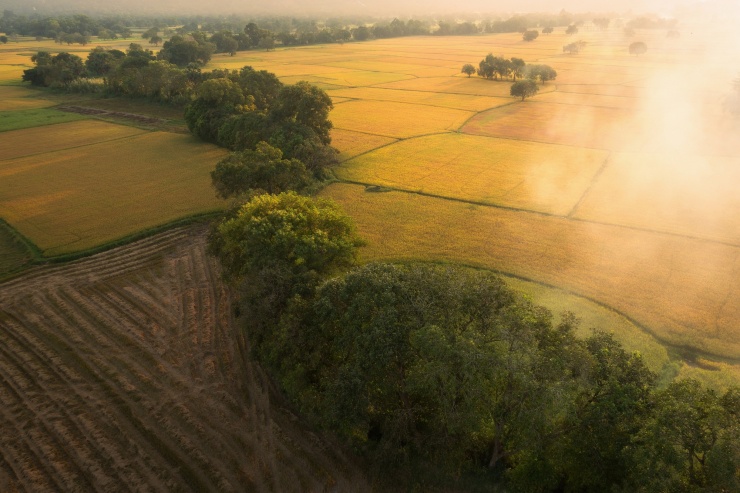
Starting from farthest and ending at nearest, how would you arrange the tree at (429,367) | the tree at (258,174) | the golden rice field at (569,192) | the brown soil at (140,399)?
the tree at (258,174) → the golden rice field at (569,192) → the brown soil at (140,399) → the tree at (429,367)

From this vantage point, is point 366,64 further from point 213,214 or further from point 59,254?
point 59,254

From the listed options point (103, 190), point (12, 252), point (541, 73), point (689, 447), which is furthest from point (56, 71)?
point (689, 447)

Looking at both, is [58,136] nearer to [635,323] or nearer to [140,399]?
[140,399]

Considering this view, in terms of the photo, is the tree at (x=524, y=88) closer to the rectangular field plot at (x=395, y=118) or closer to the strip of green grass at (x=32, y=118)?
the rectangular field plot at (x=395, y=118)

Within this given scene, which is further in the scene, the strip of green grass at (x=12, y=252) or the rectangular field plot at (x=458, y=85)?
the rectangular field plot at (x=458, y=85)

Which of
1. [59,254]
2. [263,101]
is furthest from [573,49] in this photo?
[59,254]

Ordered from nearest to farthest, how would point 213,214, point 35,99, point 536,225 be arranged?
point 536,225 < point 213,214 < point 35,99

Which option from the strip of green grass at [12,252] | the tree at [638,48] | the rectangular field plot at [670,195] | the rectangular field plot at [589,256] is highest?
the tree at [638,48]

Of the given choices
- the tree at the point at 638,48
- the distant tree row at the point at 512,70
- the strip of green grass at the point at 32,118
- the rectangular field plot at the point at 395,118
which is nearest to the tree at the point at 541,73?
the distant tree row at the point at 512,70
